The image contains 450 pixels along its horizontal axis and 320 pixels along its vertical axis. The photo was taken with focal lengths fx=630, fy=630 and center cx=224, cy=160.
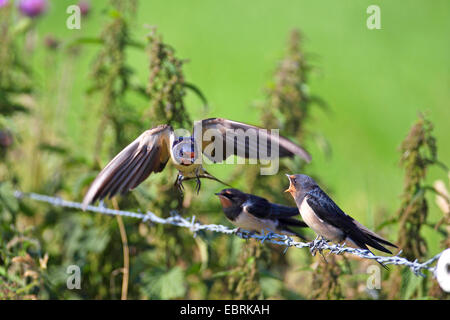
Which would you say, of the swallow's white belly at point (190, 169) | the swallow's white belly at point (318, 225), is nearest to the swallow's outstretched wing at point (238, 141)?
the swallow's white belly at point (190, 169)

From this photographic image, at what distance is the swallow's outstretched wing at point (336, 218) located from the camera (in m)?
2.59

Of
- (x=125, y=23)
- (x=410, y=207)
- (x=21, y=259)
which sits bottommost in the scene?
(x=21, y=259)

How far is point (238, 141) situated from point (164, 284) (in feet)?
4.07

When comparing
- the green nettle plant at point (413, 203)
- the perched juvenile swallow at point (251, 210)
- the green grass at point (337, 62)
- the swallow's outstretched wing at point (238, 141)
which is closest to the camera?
the swallow's outstretched wing at point (238, 141)

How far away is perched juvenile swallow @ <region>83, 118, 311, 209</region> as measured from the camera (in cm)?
262

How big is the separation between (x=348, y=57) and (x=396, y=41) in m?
0.69

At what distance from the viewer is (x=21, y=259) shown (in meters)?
3.37

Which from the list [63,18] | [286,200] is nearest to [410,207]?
[286,200]

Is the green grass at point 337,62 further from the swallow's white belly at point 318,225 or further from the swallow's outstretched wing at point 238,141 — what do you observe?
the swallow's white belly at point 318,225

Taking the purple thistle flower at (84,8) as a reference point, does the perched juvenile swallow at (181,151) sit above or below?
below

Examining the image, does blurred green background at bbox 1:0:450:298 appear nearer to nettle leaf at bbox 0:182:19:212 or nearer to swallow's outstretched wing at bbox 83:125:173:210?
nettle leaf at bbox 0:182:19:212

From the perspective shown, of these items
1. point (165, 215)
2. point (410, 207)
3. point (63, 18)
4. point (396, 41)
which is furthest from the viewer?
point (63, 18)

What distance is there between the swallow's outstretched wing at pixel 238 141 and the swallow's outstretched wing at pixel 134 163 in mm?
184

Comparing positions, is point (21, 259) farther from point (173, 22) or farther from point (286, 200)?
point (173, 22)
